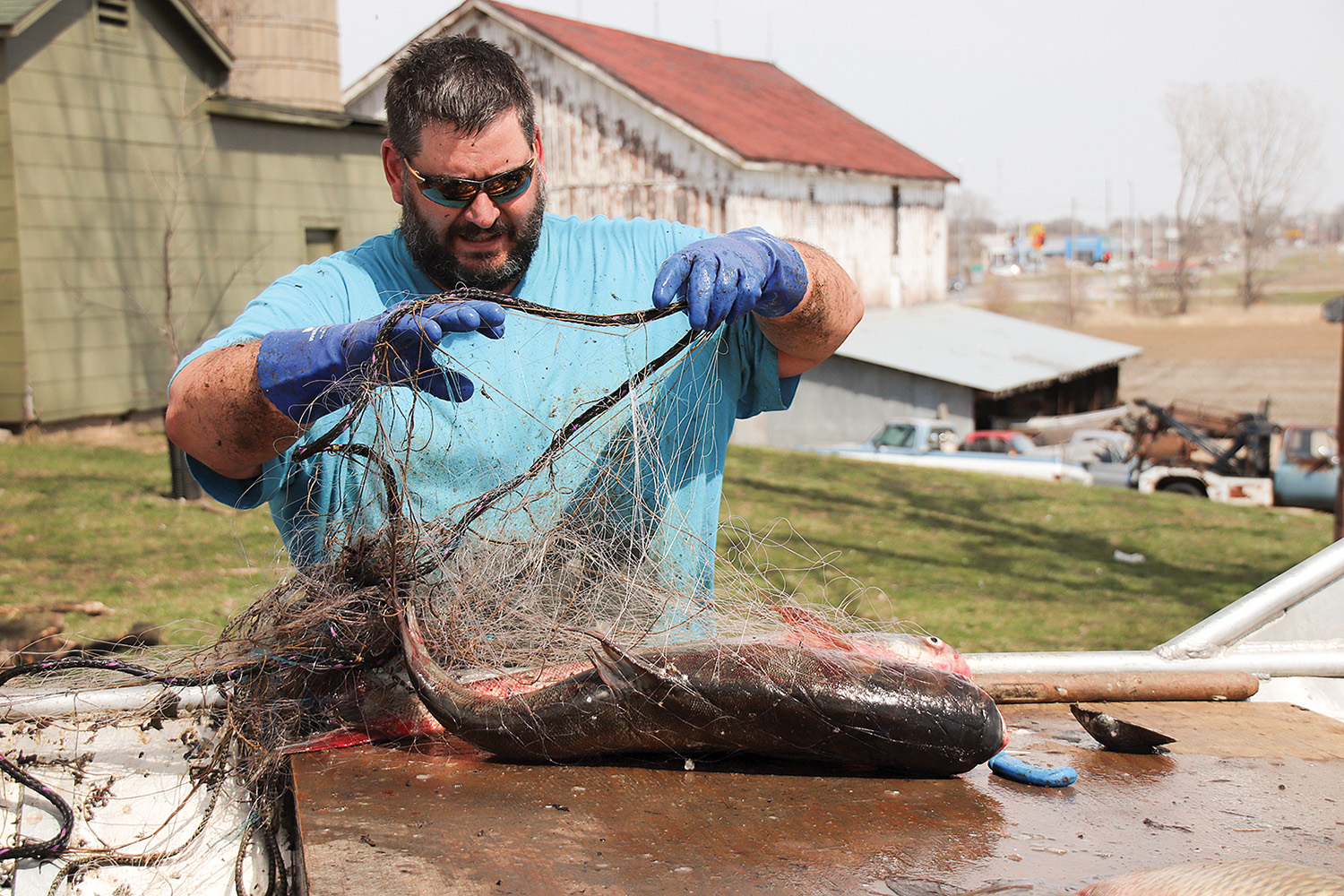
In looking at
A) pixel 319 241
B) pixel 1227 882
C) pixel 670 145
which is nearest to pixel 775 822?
pixel 1227 882

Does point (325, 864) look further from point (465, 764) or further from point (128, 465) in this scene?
point (128, 465)

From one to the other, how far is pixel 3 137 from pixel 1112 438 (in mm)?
16863

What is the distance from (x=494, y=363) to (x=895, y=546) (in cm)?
804

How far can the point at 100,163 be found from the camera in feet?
42.2

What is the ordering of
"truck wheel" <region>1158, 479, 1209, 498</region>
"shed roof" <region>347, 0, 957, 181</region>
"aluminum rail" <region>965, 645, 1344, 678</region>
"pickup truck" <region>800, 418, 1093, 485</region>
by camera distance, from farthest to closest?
"shed roof" <region>347, 0, 957, 181</region>
"truck wheel" <region>1158, 479, 1209, 498</region>
"pickup truck" <region>800, 418, 1093, 485</region>
"aluminum rail" <region>965, 645, 1344, 678</region>

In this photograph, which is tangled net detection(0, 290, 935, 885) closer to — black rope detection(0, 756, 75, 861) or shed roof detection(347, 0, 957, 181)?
black rope detection(0, 756, 75, 861)

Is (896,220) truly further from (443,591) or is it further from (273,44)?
(443,591)

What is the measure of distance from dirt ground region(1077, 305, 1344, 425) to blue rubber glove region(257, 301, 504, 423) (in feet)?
84.1

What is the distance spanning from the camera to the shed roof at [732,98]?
63.6 feet

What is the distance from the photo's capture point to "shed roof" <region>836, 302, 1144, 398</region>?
20.9m

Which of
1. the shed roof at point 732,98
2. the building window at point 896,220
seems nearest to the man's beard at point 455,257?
the shed roof at point 732,98

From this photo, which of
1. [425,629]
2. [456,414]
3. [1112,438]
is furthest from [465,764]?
[1112,438]

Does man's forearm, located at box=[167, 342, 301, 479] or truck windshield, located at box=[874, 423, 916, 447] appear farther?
truck windshield, located at box=[874, 423, 916, 447]

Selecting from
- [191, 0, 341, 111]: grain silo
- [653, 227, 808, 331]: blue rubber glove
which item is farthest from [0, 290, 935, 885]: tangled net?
[191, 0, 341, 111]: grain silo
